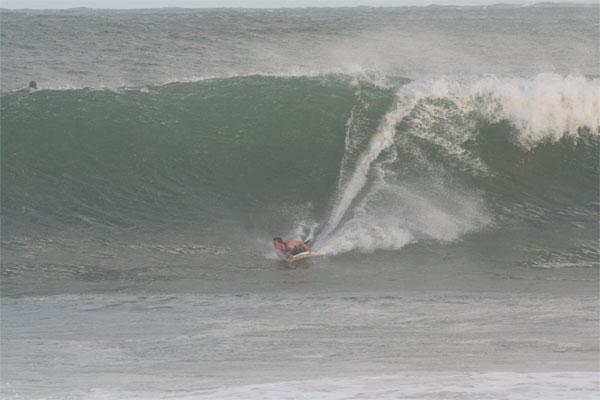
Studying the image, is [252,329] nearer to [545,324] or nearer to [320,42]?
[545,324]

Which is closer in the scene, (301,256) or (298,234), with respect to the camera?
(301,256)

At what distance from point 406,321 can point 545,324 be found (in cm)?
153

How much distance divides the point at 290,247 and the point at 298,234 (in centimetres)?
120

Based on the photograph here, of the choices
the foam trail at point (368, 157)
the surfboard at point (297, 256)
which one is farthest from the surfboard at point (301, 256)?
the foam trail at point (368, 157)

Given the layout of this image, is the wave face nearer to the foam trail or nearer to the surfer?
the foam trail

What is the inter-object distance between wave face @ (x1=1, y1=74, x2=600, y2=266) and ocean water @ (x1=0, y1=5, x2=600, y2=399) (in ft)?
0.16

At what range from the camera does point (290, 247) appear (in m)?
13.1

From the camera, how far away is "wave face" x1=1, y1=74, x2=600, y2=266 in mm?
14484

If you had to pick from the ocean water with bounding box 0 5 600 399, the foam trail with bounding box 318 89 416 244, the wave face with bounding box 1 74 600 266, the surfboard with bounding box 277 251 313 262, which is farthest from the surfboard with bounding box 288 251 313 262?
the foam trail with bounding box 318 89 416 244

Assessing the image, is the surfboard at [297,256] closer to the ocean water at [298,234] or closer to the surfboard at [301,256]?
the surfboard at [301,256]

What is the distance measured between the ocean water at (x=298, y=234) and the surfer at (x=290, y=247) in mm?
218

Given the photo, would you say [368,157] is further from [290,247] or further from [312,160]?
[290,247]

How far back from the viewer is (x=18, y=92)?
18906 mm

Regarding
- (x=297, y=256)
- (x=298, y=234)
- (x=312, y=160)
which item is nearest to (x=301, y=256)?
(x=297, y=256)
